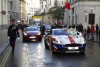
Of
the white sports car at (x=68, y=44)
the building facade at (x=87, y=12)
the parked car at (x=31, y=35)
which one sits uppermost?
the building facade at (x=87, y=12)

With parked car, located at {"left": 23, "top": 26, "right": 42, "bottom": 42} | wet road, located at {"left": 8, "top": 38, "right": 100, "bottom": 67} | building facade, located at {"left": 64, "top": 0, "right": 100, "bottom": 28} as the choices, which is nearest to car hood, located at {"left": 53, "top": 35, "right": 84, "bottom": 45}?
wet road, located at {"left": 8, "top": 38, "right": 100, "bottom": 67}

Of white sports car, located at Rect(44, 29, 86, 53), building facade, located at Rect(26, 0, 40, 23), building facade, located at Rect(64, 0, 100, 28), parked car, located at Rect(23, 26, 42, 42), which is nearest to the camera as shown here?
white sports car, located at Rect(44, 29, 86, 53)

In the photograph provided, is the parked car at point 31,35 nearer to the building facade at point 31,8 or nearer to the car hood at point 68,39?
the car hood at point 68,39

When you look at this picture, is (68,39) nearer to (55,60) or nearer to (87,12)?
(55,60)

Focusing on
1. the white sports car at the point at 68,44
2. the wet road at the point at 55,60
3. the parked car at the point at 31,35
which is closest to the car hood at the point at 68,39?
the white sports car at the point at 68,44

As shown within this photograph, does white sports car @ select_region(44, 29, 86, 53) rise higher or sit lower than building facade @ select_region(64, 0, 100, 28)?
lower

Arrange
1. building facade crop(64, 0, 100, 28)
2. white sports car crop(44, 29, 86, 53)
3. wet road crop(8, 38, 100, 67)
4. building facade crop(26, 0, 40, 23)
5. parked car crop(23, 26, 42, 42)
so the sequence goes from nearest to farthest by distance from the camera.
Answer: wet road crop(8, 38, 100, 67) → white sports car crop(44, 29, 86, 53) → parked car crop(23, 26, 42, 42) → building facade crop(64, 0, 100, 28) → building facade crop(26, 0, 40, 23)

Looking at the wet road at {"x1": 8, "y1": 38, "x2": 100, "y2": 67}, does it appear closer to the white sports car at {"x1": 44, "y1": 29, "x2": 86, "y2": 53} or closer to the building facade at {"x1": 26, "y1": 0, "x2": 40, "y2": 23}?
the white sports car at {"x1": 44, "y1": 29, "x2": 86, "y2": 53}

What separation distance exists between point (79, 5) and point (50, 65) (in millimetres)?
42975

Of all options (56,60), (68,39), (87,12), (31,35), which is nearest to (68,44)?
(68,39)

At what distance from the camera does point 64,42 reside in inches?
655

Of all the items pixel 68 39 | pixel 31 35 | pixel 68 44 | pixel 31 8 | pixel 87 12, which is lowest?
pixel 31 35

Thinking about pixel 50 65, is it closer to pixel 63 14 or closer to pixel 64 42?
pixel 64 42

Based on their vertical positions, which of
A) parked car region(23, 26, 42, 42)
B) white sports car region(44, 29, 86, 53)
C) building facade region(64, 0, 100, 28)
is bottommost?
parked car region(23, 26, 42, 42)
